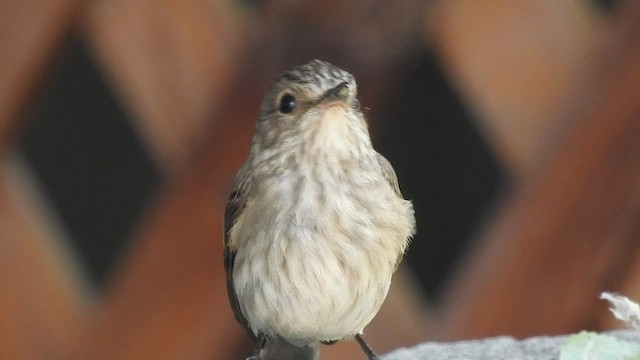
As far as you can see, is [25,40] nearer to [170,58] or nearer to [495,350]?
[170,58]

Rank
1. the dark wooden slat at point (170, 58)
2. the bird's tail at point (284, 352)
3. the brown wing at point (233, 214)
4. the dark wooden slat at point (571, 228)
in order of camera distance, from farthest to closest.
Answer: the dark wooden slat at point (170, 58)
the dark wooden slat at point (571, 228)
the bird's tail at point (284, 352)
the brown wing at point (233, 214)

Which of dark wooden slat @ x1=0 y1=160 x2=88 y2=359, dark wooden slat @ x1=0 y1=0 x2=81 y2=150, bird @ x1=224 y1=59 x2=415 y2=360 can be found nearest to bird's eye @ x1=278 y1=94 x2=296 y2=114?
bird @ x1=224 y1=59 x2=415 y2=360

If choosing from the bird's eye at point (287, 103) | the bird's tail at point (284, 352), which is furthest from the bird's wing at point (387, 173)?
the bird's tail at point (284, 352)

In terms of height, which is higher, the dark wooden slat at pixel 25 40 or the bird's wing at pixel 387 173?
the bird's wing at pixel 387 173

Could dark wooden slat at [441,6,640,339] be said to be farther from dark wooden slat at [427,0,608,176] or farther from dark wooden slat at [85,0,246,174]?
dark wooden slat at [85,0,246,174]

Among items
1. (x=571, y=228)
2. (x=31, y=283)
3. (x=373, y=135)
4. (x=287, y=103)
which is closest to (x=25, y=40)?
(x=31, y=283)

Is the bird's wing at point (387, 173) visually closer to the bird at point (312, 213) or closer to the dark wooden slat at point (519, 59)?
the bird at point (312, 213)

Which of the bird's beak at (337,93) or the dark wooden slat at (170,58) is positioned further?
the dark wooden slat at (170,58)

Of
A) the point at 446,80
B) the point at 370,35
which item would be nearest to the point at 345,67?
the point at 370,35
